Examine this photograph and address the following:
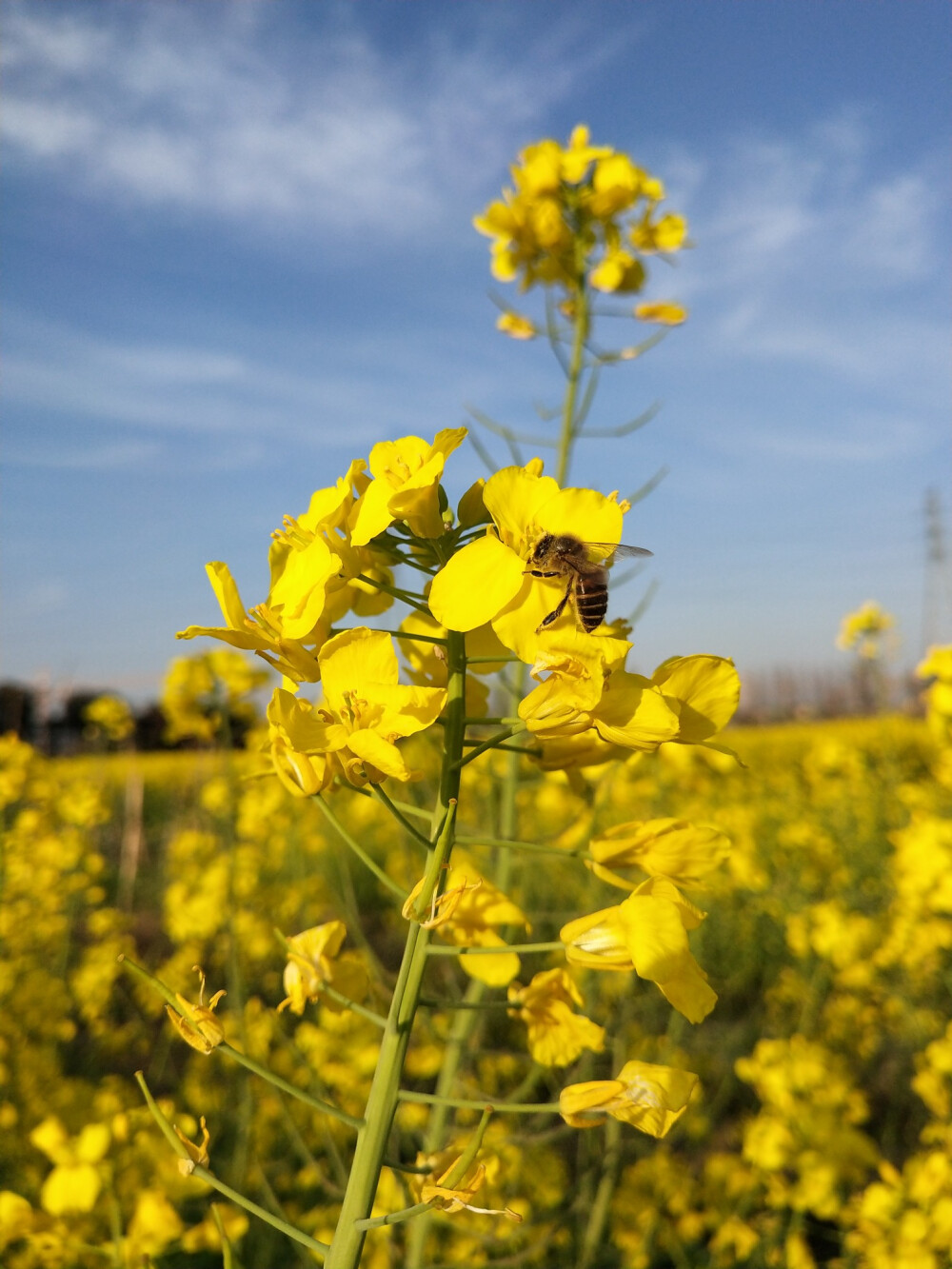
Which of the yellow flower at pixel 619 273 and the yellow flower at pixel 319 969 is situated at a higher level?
the yellow flower at pixel 619 273

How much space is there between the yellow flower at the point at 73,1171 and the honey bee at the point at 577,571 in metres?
1.66

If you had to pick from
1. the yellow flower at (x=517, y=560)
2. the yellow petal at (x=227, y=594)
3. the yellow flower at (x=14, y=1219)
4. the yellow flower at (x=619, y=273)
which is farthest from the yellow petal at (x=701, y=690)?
the yellow flower at (x=619, y=273)

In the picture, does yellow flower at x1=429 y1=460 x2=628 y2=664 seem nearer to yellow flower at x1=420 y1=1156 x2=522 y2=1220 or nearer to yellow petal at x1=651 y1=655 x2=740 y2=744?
yellow petal at x1=651 y1=655 x2=740 y2=744

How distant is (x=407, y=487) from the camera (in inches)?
36.0

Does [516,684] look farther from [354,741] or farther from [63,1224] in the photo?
[63,1224]

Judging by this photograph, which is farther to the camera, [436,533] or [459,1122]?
[459,1122]

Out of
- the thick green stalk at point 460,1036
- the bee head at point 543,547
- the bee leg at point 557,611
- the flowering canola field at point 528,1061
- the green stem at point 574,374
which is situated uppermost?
the green stem at point 574,374

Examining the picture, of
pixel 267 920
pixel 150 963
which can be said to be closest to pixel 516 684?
pixel 267 920

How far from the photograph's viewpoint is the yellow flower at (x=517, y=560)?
0.88 m

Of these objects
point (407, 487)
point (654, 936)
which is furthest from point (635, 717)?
point (407, 487)

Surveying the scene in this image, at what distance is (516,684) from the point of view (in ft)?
6.85

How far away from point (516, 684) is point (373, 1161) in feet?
4.36

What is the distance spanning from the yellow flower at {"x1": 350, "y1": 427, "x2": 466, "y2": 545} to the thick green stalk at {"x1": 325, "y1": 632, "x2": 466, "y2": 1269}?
0.15m

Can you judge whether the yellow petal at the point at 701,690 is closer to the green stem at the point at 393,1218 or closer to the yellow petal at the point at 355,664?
the yellow petal at the point at 355,664
